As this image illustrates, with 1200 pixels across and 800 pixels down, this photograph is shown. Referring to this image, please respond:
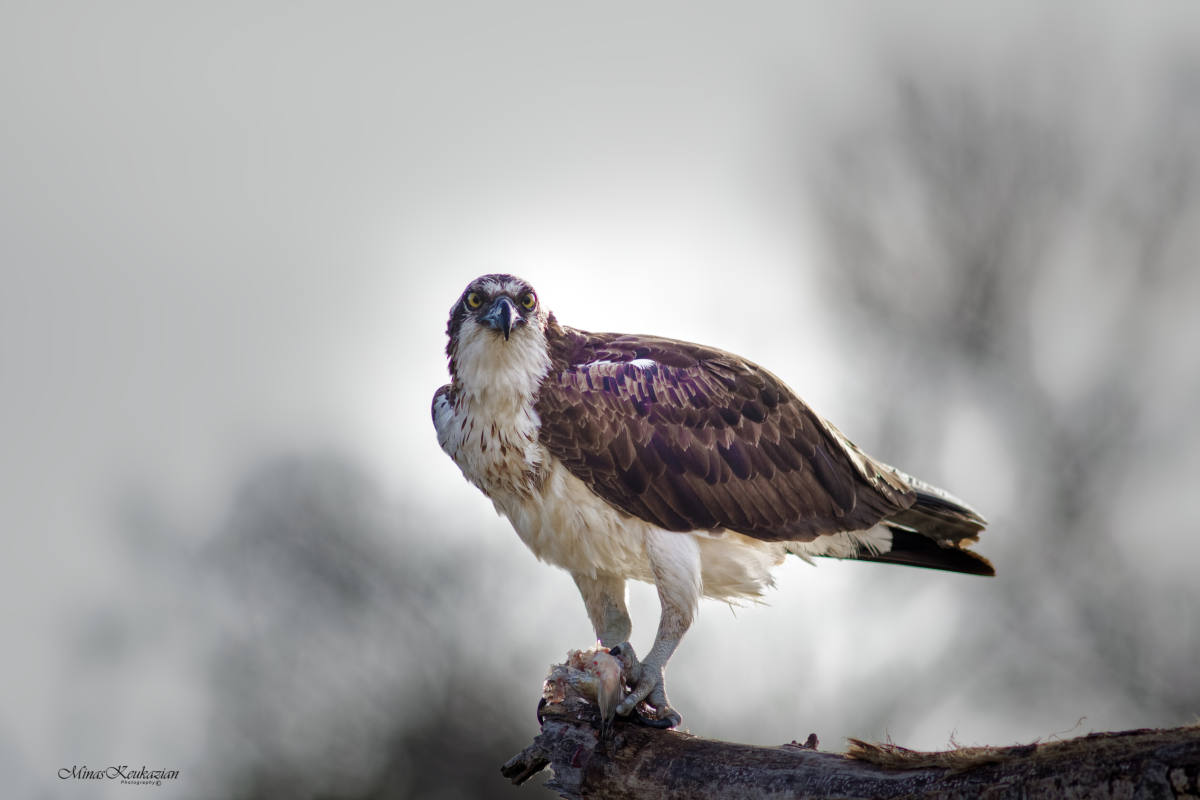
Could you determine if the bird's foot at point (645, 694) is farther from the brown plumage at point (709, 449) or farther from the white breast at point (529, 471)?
the brown plumage at point (709, 449)

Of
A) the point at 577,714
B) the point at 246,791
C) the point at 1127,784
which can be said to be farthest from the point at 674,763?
the point at 246,791

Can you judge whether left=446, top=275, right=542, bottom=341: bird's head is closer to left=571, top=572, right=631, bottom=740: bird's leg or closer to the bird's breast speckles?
the bird's breast speckles

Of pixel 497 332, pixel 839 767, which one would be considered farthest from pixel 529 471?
pixel 839 767

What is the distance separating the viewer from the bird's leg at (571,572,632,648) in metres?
6.66

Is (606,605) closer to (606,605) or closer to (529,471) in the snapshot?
(606,605)

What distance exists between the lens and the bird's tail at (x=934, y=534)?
7.05 meters

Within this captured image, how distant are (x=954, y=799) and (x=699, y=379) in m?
2.89

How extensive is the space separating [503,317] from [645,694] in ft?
6.60

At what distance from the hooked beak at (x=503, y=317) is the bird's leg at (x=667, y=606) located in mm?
1314

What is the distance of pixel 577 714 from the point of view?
18.6 ft

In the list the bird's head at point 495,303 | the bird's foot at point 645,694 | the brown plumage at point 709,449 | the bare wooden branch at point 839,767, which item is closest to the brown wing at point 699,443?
the brown plumage at point 709,449

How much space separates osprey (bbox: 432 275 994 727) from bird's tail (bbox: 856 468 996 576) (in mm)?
195

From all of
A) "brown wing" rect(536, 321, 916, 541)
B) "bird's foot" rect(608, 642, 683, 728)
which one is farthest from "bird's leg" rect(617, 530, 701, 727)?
"brown wing" rect(536, 321, 916, 541)

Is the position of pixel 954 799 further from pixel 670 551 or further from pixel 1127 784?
pixel 670 551
